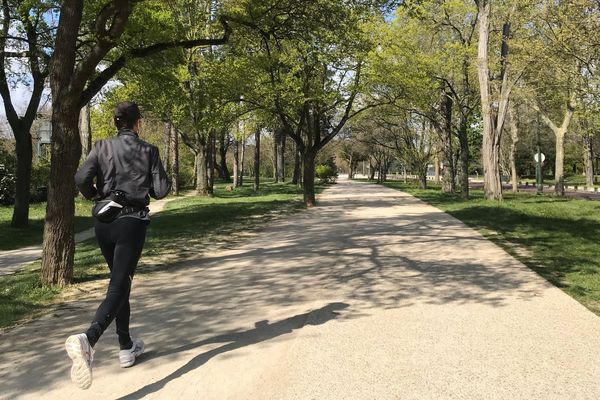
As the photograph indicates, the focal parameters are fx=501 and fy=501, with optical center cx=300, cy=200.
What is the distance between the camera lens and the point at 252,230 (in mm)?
12922

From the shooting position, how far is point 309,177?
2080cm

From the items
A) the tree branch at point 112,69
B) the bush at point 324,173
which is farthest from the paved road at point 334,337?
the bush at point 324,173

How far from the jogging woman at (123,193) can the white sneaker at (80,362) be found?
25 centimetres

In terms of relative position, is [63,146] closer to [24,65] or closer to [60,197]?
[60,197]

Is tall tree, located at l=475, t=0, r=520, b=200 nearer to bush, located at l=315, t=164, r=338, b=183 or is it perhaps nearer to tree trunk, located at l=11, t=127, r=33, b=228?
tree trunk, located at l=11, t=127, r=33, b=228

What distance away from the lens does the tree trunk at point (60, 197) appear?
6.71 m

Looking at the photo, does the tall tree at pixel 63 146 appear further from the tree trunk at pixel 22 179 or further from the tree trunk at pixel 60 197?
the tree trunk at pixel 22 179

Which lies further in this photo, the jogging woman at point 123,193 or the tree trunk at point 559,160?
the tree trunk at point 559,160

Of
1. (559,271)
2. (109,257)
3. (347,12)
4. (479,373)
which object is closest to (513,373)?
(479,373)

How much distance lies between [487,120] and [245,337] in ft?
64.2

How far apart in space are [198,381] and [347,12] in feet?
30.3

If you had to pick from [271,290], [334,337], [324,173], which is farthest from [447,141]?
[334,337]

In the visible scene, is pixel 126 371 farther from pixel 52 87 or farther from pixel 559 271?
pixel 559 271

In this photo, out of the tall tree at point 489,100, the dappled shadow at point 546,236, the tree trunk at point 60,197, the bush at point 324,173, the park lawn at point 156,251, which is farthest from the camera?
the bush at point 324,173
